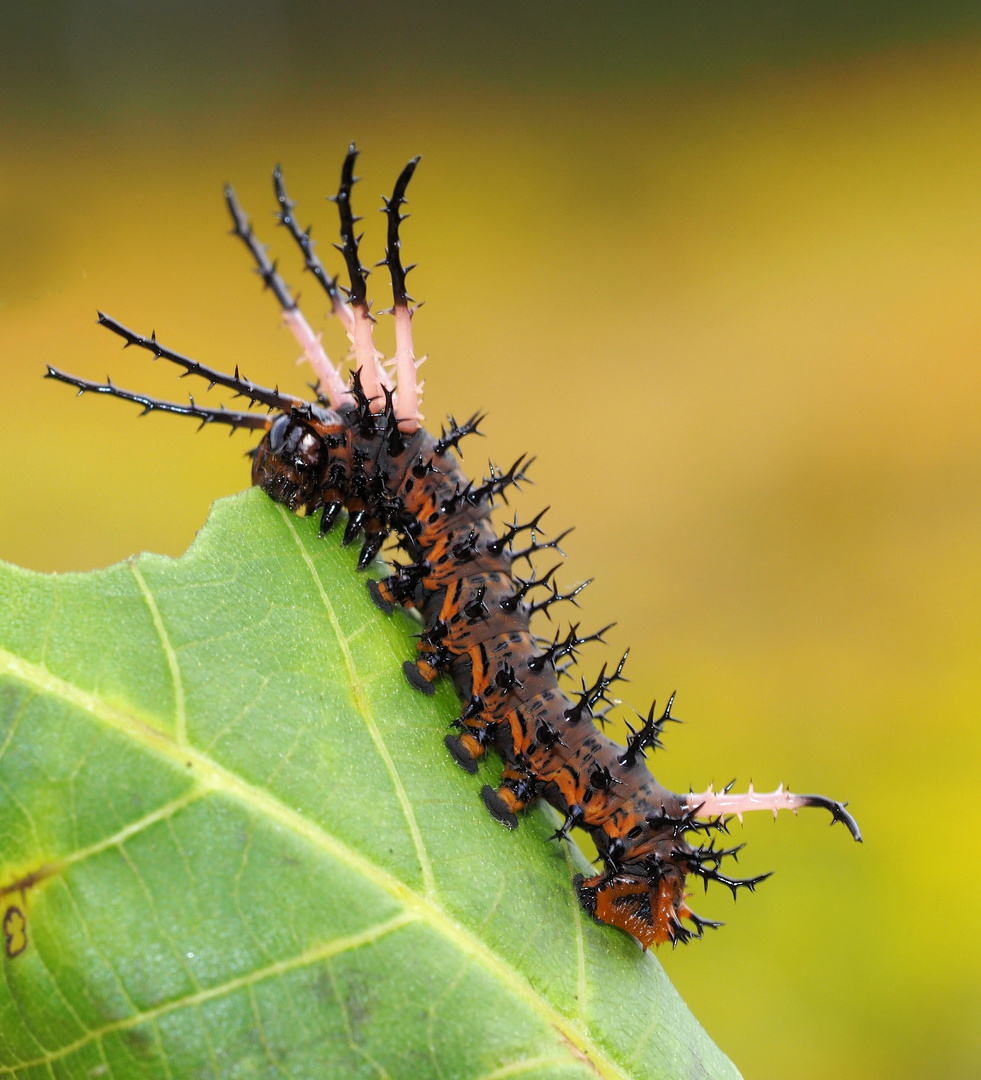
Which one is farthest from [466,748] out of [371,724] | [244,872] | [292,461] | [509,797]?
[292,461]

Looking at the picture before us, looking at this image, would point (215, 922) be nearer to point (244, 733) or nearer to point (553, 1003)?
point (244, 733)

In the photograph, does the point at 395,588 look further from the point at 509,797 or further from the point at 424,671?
the point at 509,797

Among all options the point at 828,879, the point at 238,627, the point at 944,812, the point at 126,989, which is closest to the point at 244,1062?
the point at 126,989

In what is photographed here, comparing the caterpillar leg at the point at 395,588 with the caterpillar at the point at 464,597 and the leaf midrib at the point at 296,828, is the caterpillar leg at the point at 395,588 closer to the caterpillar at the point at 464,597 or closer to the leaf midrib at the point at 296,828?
the caterpillar at the point at 464,597

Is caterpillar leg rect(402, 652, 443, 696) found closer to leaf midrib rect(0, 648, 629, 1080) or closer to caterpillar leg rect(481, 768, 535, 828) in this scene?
caterpillar leg rect(481, 768, 535, 828)

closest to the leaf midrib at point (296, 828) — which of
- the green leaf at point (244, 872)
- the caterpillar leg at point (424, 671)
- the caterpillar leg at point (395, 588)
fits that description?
the green leaf at point (244, 872)

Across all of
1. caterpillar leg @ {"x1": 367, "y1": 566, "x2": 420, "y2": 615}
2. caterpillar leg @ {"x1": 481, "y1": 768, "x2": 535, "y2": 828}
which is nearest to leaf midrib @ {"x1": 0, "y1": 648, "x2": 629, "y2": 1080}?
caterpillar leg @ {"x1": 481, "y1": 768, "x2": 535, "y2": 828}

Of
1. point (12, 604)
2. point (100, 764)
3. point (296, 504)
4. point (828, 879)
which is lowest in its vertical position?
point (828, 879)
